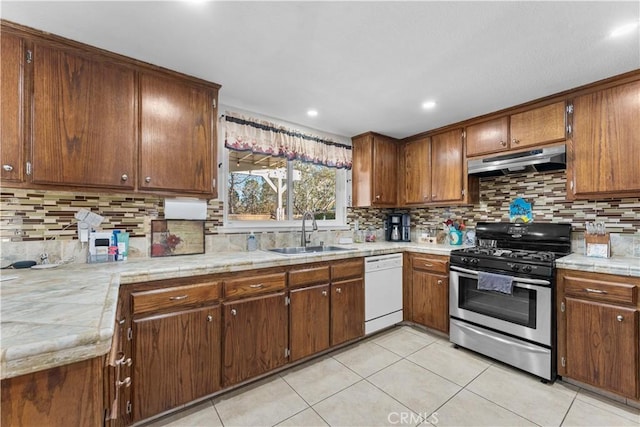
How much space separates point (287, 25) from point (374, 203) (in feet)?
7.32

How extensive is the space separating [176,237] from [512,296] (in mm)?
2796

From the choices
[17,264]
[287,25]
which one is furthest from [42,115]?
[287,25]

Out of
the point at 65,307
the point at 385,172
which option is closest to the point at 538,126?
the point at 385,172

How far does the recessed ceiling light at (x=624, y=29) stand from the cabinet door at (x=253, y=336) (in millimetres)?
2619

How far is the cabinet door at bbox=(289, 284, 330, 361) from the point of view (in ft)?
7.42

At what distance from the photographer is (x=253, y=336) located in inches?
80.5

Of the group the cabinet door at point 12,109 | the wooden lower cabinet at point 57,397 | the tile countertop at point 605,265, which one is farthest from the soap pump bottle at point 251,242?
the tile countertop at point 605,265

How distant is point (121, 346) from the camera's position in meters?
1.52

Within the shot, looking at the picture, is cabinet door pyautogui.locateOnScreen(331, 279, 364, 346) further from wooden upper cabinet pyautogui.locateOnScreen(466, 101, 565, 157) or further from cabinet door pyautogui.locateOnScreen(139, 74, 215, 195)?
wooden upper cabinet pyautogui.locateOnScreen(466, 101, 565, 157)

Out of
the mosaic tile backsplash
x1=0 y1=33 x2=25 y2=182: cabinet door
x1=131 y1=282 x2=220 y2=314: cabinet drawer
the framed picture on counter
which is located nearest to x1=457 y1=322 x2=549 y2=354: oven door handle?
the mosaic tile backsplash

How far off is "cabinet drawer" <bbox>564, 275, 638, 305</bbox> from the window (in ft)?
7.19

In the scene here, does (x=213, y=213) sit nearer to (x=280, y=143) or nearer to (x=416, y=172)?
(x=280, y=143)

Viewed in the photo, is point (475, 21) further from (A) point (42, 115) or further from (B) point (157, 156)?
(A) point (42, 115)
